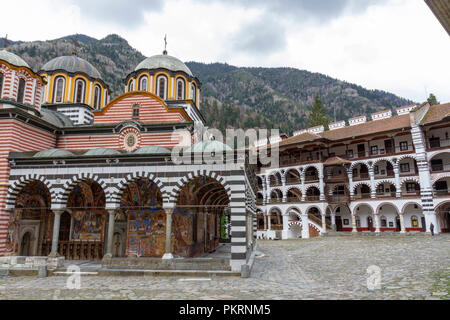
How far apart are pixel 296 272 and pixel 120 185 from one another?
299 inches

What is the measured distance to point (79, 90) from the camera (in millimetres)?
20734

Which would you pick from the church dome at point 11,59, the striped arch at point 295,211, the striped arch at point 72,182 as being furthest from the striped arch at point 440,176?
the church dome at point 11,59

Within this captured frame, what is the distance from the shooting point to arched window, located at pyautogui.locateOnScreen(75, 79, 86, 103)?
20.6 metres

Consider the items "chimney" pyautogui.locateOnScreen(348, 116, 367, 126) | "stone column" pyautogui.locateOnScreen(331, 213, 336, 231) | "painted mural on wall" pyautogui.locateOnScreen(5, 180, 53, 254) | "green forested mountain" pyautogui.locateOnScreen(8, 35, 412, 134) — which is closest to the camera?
"painted mural on wall" pyautogui.locateOnScreen(5, 180, 53, 254)

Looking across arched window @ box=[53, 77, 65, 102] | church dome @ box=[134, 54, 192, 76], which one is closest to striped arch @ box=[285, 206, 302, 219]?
church dome @ box=[134, 54, 192, 76]

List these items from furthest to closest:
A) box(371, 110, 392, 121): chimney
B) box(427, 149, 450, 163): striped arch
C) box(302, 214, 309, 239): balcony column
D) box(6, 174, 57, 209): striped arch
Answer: box(371, 110, 392, 121): chimney → box(302, 214, 309, 239): balcony column → box(427, 149, 450, 163): striped arch → box(6, 174, 57, 209): striped arch

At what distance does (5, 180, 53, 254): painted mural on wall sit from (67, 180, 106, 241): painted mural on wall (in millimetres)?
1221

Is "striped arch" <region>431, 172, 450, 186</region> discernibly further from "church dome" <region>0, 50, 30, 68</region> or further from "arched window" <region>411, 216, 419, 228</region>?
"church dome" <region>0, 50, 30, 68</region>

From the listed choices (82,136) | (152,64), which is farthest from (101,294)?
(152,64)

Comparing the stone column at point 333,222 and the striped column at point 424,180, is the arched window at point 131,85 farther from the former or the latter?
the striped column at point 424,180

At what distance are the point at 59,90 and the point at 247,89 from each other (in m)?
137

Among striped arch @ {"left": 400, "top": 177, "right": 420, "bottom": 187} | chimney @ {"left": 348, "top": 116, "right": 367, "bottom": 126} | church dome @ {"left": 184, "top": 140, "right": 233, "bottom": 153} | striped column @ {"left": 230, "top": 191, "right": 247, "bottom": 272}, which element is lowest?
striped column @ {"left": 230, "top": 191, "right": 247, "bottom": 272}

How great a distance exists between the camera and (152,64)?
820 inches

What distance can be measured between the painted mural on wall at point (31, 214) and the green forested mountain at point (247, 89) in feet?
262
